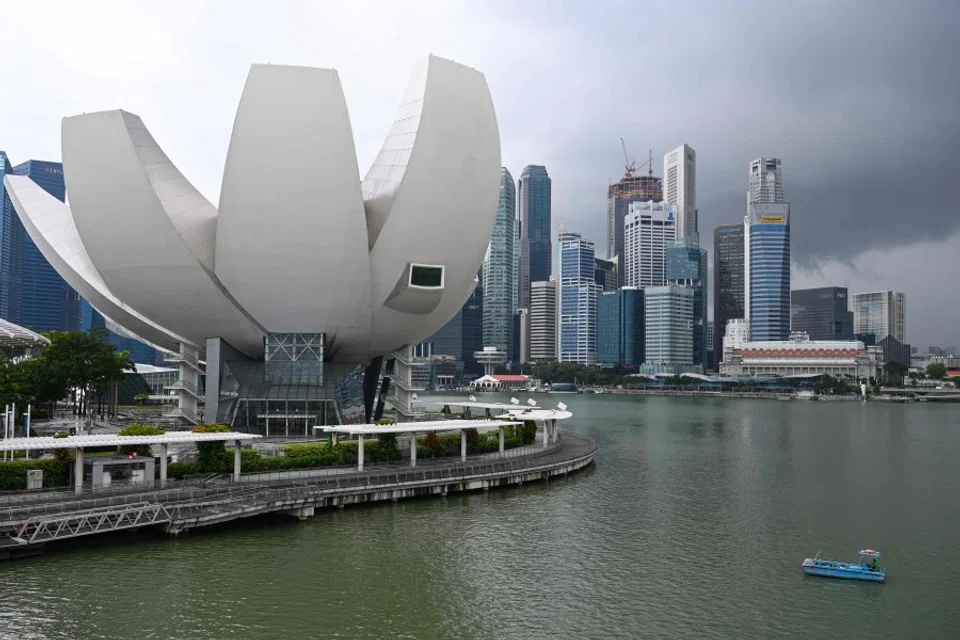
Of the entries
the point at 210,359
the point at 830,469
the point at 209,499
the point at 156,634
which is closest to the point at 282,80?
the point at 210,359

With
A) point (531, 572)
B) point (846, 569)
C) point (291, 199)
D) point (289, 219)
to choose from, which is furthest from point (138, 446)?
point (846, 569)

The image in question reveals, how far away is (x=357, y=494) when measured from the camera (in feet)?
110

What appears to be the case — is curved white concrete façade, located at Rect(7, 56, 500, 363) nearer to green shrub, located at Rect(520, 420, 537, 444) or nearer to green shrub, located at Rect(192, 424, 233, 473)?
green shrub, located at Rect(520, 420, 537, 444)

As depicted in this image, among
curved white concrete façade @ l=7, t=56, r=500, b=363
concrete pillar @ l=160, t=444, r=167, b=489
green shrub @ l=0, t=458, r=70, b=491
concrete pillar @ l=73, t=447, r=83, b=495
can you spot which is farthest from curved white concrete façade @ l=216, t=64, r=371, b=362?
concrete pillar @ l=73, t=447, r=83, b=495

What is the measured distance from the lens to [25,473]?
29.7m

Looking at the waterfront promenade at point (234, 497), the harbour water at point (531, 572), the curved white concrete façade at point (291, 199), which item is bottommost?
the harbour water at point (531, 572)

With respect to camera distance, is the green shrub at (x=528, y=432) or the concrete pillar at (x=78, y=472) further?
the green shrub at (x=528, y=432)

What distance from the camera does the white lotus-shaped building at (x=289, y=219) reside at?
135 ft

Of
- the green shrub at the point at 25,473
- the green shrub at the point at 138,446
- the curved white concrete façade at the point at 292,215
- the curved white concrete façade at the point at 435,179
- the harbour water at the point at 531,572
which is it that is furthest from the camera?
the curved white concrete façade at the point at 435,179

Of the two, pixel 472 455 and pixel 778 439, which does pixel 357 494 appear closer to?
pixel 472 455

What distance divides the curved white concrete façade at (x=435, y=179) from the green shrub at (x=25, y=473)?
66.4ft

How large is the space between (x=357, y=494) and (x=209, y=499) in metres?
6.36

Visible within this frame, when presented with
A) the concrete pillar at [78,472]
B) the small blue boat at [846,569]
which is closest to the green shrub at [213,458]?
the concrete pillar at [78,472]

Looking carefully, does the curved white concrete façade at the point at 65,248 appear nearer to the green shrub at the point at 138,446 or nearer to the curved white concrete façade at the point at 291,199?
the curved white concrete façade at the point at 291,199
